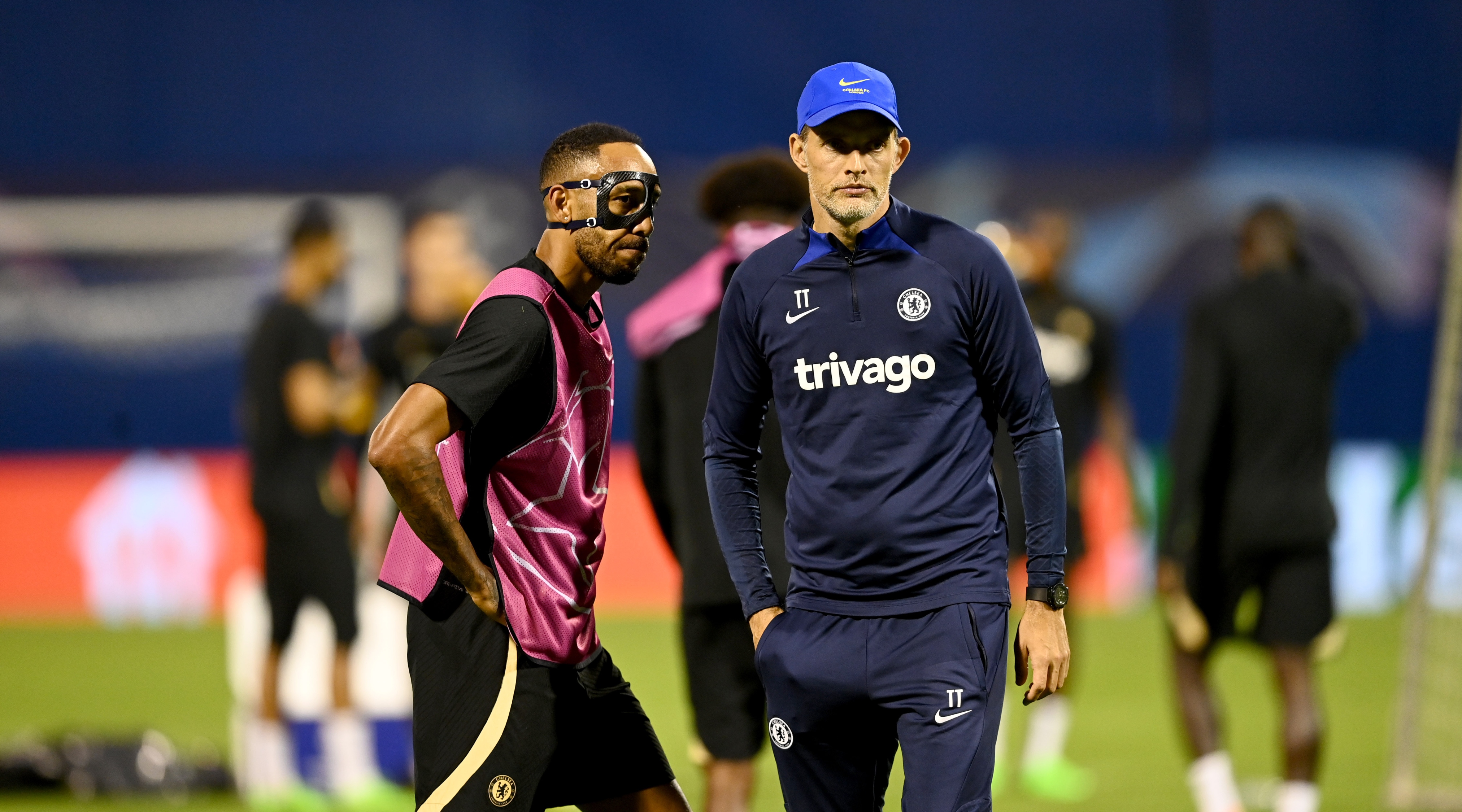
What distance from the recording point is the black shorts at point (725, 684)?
16.9ft

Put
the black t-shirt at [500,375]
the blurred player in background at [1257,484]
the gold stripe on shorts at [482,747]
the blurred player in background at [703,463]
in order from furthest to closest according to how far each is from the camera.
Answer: the blurred player in background at [1257,484], the blurred player in background at [703,463], the gold stripe on shorts at [482,747], the black t-shirt at [500,375]

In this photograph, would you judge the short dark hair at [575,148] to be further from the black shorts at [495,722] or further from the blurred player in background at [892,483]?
the black shorts at [495,722]

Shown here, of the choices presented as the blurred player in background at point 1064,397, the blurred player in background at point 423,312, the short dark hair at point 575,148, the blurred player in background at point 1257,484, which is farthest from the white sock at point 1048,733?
the short dark hair at point 575,148

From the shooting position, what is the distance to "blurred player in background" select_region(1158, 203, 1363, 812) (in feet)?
21.0

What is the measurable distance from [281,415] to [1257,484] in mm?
4306

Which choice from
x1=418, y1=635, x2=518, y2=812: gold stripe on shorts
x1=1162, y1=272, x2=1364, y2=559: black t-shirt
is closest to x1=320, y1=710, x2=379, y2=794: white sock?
x1=1162, y1=272, x2=1364, y2=559: black t-shirt

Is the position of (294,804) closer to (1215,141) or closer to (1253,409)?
(1253,409)

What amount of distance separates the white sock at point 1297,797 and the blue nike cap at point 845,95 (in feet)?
12.0

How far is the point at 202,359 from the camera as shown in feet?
56.0

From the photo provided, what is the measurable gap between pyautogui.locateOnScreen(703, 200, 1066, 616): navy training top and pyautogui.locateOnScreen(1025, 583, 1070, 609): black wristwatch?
13mm

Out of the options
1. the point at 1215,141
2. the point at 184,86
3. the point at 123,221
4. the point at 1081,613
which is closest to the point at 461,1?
the point at 184,86

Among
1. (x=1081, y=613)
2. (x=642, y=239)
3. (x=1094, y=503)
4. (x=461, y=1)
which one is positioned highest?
(x=461, y=1)

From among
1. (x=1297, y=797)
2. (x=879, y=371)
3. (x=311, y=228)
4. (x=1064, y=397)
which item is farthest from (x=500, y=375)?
(x=1064, y=397)

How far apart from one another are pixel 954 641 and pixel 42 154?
1670cm
